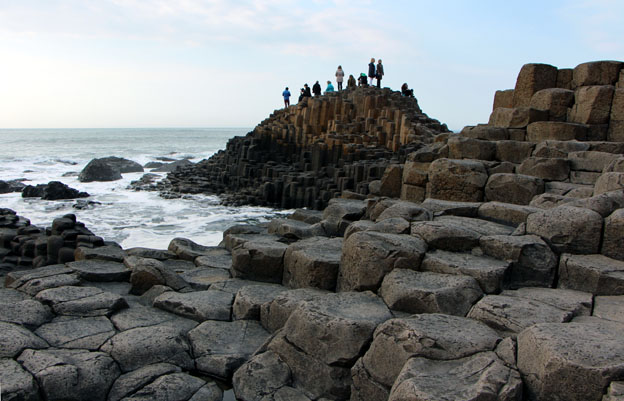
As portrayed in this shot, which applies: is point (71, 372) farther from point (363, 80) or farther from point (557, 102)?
point (363, 80)

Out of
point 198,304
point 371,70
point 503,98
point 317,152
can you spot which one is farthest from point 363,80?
point 198,304

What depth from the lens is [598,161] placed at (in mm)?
7168

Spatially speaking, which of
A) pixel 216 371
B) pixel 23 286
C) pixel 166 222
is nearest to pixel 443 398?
pixel 216 371

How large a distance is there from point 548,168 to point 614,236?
2.91 m

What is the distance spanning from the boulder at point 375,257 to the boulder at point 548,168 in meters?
3.39

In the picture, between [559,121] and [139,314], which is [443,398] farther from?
[559,121]

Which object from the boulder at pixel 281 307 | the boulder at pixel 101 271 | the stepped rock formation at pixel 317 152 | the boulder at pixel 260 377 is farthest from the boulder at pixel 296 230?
the stepped rock formation at pixel 317 152

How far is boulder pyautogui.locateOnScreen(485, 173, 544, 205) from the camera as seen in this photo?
6.98 m

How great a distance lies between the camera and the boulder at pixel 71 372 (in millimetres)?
3852

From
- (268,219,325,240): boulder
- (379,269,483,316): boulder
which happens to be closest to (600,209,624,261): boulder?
(379,269,483,316): boulder

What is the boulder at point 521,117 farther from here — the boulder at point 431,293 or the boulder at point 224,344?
the boulder at point 224,344

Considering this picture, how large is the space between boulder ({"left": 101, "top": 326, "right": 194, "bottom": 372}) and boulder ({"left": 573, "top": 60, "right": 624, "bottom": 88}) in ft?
27.0

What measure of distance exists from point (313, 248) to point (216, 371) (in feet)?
6.80

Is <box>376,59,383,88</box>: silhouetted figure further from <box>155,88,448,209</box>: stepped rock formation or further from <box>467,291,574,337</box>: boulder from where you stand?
<box>467,291,574,337</box>: boulder
